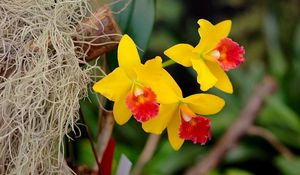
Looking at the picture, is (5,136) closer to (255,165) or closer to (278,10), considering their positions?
(255,165)

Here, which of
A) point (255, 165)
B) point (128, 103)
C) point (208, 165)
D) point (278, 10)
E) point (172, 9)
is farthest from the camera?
point (172, 9)

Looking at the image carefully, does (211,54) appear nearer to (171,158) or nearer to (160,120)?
(160,120)

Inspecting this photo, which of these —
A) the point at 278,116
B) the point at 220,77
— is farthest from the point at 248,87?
the point at 220,77

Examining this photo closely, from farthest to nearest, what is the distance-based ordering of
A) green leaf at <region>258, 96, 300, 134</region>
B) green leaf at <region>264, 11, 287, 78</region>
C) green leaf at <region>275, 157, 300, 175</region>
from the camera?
green leaf at <region>264, 11, 287, 78</region>, green leaf at <region>258, 96, 300, 134</region>, green leaf at <region>275, 157, 300, 175</region>

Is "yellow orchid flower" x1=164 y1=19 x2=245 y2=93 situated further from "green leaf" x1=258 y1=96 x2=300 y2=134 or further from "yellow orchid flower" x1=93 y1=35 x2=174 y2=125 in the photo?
"green leaf" x1=258 y1=96 x2=300 y2=134

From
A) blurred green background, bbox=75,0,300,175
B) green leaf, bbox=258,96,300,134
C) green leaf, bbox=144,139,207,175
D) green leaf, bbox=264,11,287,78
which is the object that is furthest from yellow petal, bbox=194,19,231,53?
green leaf, bbox=264,11,287,78

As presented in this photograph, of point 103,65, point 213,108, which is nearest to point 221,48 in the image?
point 213,108

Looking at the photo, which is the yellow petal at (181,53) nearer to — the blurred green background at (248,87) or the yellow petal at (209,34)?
the yellow petal at (209,34)
